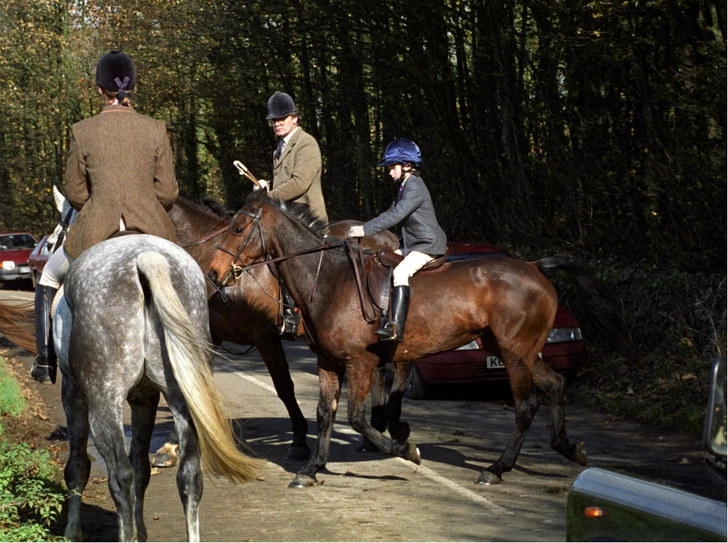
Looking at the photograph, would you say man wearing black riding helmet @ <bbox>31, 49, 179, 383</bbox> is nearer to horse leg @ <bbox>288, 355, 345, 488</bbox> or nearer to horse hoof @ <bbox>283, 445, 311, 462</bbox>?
horse leg @ <bbox>288, 355, 345, 488</bbox>

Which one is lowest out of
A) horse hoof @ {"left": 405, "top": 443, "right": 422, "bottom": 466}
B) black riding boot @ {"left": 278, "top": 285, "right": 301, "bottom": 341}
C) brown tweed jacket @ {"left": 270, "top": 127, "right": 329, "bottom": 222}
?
horse hoof @ {"left": 405, "top": 443, "right": 422, "bottom": 466}

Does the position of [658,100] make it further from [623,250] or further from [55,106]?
Answer: [55,106]

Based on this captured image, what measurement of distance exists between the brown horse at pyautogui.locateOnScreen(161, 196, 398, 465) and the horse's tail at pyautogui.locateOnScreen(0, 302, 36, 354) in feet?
7.01

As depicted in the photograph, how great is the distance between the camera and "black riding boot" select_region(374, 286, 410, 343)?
29.7 ft

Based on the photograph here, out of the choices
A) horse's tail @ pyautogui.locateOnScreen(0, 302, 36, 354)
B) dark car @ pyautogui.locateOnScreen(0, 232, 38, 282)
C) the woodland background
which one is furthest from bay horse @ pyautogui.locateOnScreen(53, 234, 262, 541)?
dark car @ pyautogui.locateOnScreen(0, 232, 38, 282)

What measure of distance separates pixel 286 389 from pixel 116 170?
4129 millimetres

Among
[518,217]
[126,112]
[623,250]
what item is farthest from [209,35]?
[126,112]

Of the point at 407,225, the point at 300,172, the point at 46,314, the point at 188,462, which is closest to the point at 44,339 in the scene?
the point at 46,314

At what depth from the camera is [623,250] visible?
635 inches

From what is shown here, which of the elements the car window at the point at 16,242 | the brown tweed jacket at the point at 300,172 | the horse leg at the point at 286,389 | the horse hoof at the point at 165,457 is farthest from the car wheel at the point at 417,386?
the car window at the point at 16,242

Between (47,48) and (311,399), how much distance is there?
37.9m

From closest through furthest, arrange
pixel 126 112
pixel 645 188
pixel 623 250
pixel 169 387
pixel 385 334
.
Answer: pixel 169 387 → pixel 126 112 → pixel 385 334 → pixel 645 188 → pixel 623 250

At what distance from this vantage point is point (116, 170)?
6.79 m

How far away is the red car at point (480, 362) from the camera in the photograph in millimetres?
13383
